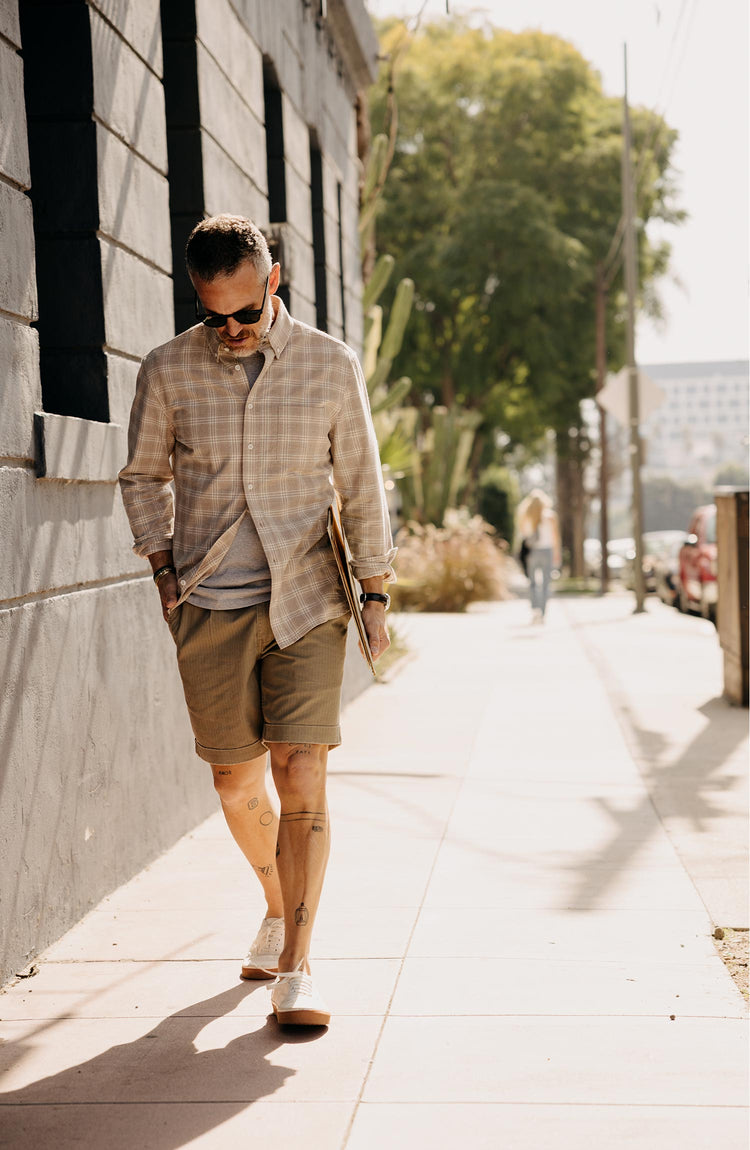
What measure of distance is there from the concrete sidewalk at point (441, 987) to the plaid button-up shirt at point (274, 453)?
3.61 ft

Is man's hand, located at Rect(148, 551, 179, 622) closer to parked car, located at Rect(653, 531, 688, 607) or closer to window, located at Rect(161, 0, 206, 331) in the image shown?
window, located at Rect(161, 0, 206, 331)

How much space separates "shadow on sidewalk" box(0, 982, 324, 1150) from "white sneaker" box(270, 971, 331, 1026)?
42mm

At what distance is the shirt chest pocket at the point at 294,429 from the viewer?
12.6ft

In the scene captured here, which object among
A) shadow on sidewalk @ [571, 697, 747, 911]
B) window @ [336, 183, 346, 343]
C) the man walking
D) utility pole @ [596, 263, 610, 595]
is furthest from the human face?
utility pole @ [596, 263, 610, 595]

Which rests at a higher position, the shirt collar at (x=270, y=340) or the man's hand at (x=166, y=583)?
the shirt collar at (x=270, y=340)

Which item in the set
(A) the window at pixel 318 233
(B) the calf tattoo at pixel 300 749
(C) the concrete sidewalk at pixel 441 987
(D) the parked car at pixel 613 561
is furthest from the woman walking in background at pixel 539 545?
(D) the parked car at pixel 613 561

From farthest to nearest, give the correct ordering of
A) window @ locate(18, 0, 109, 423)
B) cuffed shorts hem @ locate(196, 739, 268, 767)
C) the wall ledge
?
window @ locate(18, 0, 109, 423) < the wall ledge < cuffed shorts hem @ locate(196, 739, 268, 767)

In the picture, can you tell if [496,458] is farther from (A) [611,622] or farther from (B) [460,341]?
(A) [611,622]

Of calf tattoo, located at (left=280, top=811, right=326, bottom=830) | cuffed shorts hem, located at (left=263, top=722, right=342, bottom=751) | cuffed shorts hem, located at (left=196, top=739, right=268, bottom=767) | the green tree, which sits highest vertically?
the green tree

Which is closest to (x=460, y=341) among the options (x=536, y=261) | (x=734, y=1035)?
(x=536, y=261)

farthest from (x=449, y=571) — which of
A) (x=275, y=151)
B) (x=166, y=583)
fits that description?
(x=166, y=583)

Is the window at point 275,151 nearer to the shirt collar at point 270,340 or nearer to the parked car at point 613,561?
the shirt collar at point 270,340

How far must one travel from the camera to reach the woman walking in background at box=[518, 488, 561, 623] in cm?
1838

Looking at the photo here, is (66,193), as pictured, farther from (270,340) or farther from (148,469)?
(270,340)
